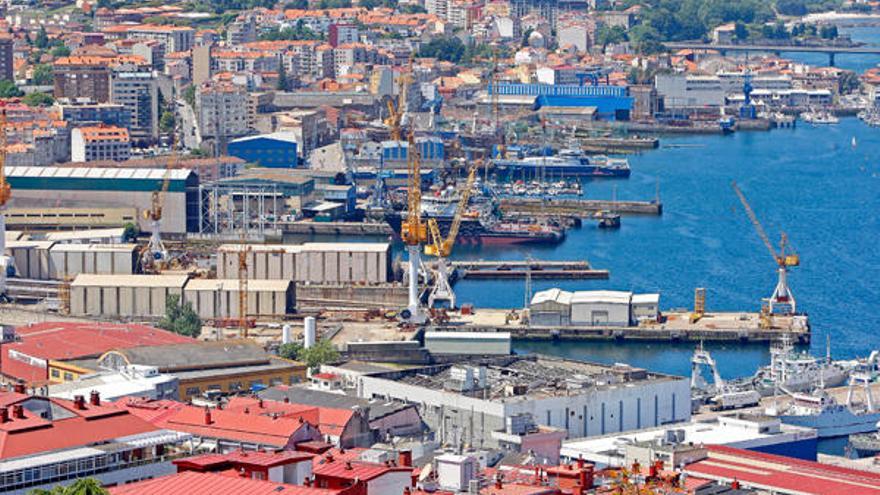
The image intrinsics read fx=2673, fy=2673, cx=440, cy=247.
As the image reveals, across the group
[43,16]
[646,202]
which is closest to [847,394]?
[646,202]

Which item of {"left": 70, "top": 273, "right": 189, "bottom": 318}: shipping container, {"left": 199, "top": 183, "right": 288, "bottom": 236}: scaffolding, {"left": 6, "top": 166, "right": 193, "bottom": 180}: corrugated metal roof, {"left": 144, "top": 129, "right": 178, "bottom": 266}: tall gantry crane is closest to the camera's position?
{"left": 70, "top": 273, "right": 189, "bottom": 318}: shipping container

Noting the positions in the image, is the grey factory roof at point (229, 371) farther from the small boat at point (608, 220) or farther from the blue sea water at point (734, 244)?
the small boat at point (608, 220)

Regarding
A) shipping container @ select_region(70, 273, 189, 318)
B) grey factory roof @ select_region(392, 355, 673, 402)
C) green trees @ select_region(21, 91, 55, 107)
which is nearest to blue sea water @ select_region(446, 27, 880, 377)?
shipping container @ select_region(70, 273, 189, 318)

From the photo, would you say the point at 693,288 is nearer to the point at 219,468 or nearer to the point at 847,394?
the point at 847,394

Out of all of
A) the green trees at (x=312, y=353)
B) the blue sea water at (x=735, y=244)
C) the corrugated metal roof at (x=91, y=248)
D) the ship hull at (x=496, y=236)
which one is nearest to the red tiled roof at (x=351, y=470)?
the green trees at (x=312, y=353)

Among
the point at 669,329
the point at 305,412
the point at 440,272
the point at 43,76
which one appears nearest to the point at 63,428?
the point at 305,412

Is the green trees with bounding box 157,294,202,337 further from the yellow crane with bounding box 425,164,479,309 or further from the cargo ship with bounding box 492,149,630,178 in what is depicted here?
the cargo ship with bounding box 492,149,630,178

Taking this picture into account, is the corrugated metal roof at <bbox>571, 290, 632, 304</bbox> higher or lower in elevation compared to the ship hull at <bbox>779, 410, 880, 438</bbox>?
lower
